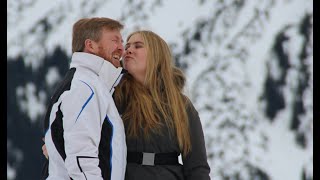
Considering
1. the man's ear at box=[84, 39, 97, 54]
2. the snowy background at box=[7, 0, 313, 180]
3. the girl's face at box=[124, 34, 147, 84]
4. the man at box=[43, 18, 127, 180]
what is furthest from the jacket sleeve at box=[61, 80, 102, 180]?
the snowy background at box=[7, 0, 313, 180]

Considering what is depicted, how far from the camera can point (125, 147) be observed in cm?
238

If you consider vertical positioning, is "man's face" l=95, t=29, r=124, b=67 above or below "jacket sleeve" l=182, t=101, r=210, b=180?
above

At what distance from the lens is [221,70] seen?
8.34 metres

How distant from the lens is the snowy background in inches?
294

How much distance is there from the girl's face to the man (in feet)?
0.48

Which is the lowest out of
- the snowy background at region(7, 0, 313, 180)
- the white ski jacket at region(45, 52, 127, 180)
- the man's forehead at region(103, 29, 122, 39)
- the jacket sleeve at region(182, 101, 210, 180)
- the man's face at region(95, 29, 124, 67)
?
the snowy background at region(7, 0, 313, 180)

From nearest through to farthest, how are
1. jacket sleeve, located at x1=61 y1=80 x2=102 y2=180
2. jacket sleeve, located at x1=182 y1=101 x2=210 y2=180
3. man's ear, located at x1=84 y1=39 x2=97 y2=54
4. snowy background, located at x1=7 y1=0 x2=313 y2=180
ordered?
jacket sleeve, located at x1=61 y1=80 x2=102 y2=180 → man's ear, located at x1=84 y1=39 x2=97 y2=54 → jacket sleeve, located at x1=182 y1=101 x2=210 y2=180 → snowy background, located at x1=7 y1=0 x2=313 y2=180

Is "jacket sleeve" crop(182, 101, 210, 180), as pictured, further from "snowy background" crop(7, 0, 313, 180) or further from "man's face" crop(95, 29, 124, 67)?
"snowy background" crop(7, 0, 313, 180)

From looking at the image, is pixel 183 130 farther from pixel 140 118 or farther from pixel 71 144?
pixel 71 144

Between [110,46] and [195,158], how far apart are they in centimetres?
46

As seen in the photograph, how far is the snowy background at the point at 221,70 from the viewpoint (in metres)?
7.47

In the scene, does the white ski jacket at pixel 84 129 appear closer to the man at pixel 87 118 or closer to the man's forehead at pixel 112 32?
the man at pixel 87 118

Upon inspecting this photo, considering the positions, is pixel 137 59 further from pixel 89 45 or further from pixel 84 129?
pixel 84 129
